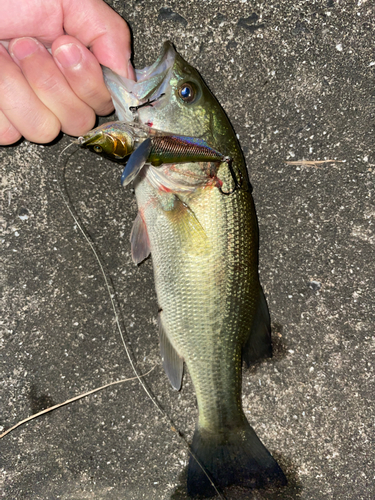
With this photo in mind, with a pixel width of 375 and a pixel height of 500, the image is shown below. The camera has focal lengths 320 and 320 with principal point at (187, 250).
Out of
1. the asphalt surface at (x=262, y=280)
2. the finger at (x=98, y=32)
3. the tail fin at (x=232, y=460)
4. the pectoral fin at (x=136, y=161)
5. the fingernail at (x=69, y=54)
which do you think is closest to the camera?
the pectoral fin at (x=136, y=161)

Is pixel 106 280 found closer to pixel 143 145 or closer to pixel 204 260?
pixel 204 260

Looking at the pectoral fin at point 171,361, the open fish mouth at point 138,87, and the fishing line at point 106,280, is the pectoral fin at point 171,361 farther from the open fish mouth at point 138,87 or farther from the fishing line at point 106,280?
the open fish mouth at point 138,87

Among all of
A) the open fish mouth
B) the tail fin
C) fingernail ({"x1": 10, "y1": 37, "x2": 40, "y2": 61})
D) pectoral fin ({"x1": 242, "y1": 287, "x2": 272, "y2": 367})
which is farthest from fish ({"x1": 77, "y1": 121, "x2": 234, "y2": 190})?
the tail fin

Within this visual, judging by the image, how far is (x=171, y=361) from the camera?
1.95 m

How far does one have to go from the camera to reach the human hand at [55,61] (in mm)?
1644

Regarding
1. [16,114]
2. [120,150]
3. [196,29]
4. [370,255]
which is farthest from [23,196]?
[370,255]

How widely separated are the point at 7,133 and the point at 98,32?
30.0 inches

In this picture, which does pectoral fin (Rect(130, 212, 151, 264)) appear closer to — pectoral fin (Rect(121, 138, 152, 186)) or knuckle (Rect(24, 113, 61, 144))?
pectoral fin (Rect(121, 138, 152, 186))

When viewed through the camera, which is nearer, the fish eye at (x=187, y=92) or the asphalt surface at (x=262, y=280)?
the fish eye at (x=187, y=92)

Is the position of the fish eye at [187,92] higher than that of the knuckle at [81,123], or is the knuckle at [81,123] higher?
the fish eye at [187,92]

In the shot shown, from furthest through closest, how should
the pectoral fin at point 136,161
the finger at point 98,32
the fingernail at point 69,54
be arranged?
the finger at point 98,32 < the fingernail at point 69,54 < the pectoral fin at point 136,161

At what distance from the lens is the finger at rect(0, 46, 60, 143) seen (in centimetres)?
164

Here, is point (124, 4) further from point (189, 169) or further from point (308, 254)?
point (308, 254)

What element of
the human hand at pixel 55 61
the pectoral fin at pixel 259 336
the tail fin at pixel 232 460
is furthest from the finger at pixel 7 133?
the tail fin at pixel 232 460
